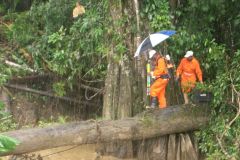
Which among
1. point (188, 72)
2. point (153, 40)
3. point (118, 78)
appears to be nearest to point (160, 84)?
point (188, 72)

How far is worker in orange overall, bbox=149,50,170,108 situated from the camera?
841 centimetres

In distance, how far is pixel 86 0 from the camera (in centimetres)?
1030

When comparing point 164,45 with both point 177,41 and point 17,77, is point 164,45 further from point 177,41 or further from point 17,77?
point 17,77

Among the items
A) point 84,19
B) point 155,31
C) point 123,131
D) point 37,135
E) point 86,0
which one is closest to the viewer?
point 37,135

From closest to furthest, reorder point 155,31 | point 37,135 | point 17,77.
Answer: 1. point 37,135
2. point 155,31
3. point 17,77

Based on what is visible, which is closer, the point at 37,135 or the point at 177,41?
the point at 37,135

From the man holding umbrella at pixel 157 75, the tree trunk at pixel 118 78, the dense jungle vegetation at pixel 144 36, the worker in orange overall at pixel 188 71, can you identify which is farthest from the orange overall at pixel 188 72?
the tree trunk at pixel 118 78

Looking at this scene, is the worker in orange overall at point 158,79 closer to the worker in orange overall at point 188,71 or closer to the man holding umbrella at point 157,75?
the man holding umbrella at point 157,75

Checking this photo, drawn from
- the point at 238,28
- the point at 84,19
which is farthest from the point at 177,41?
the point at 84,19

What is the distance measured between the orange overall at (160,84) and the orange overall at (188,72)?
1.22 ft

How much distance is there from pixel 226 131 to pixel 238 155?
44 cm

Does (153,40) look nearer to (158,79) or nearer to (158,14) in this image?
(158,79)

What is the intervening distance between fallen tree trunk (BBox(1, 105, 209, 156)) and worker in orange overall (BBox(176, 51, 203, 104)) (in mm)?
464

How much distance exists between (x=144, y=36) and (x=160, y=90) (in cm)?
115
